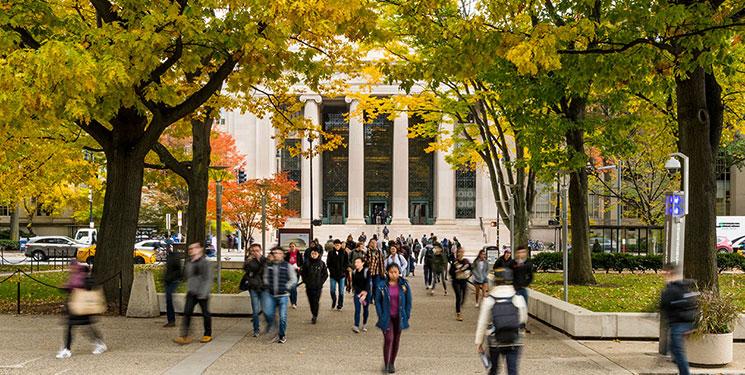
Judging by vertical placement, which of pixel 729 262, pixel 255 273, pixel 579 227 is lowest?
pixel 729 262

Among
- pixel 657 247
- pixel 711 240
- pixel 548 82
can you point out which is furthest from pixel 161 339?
pixel 657 247

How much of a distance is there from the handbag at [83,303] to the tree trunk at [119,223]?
5.44 m

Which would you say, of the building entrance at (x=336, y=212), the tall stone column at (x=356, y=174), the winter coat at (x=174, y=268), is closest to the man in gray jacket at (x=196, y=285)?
the winter coat at (x=174, y=268)

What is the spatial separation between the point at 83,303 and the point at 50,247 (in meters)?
35.6

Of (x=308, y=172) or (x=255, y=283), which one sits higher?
(x=308, y=172)

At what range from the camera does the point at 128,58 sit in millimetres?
13547

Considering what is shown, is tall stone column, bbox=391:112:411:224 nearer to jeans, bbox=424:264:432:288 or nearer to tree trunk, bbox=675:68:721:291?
jeans, bbox=424:264:432:288

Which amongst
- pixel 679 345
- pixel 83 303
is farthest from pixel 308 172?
pixel 679 345

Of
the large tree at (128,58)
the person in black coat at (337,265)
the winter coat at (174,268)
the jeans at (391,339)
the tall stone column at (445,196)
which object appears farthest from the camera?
the tall stone column at (445,196)

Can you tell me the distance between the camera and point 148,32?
13.1 meters

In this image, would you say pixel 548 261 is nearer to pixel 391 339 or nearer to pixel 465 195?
pixel 391 339

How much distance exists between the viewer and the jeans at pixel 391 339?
10.1 meters

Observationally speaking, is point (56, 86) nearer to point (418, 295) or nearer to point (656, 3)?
point (656, 3)

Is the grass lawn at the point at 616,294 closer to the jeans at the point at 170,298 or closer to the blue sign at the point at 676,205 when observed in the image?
the blue sign at the point at 676,205
